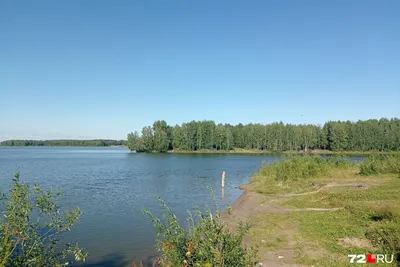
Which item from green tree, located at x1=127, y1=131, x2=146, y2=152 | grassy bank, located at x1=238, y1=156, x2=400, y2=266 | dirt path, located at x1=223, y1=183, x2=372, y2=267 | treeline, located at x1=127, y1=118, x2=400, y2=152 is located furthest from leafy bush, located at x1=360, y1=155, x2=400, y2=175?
green tree, located at x1=127, y1=131, x2=146, y2=152

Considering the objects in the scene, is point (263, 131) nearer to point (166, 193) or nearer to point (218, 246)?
point (166, 193)

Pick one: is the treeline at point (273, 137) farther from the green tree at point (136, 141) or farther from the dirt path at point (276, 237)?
the dirt path at point (276, 237)

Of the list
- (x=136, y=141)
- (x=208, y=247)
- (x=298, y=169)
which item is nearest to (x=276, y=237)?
(x=208, y=247)

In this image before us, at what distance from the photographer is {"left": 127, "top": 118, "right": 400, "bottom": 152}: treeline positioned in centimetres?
13312

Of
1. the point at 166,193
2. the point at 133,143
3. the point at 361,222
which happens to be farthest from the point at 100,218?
the point at 133,143

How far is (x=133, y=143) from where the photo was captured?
138 m

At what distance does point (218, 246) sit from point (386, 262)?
22.4ft
